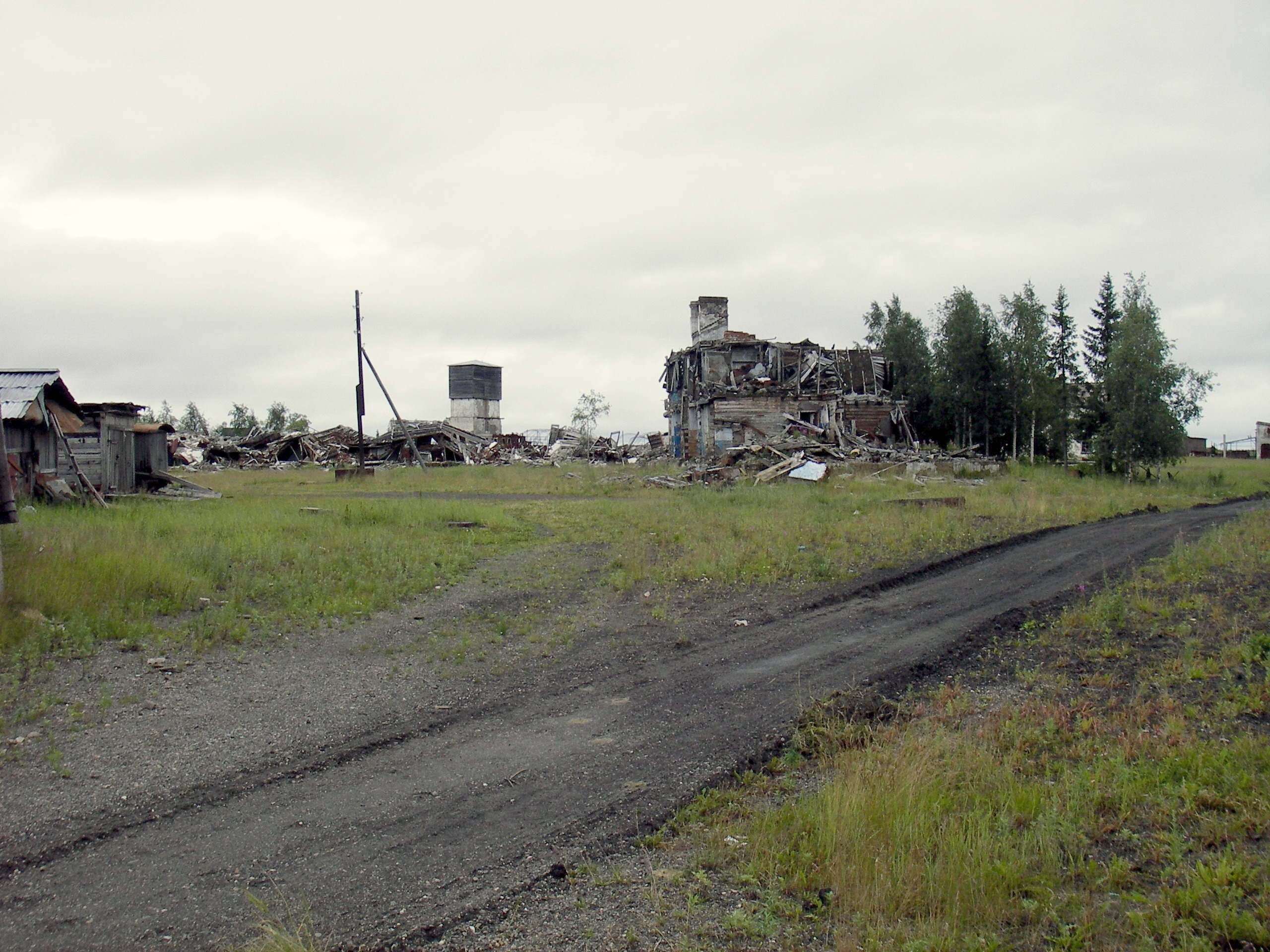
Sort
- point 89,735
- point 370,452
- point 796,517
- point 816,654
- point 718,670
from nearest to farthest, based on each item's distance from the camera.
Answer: point 89,735
point 718,670
point 816,654
point 796,517
point 370,452

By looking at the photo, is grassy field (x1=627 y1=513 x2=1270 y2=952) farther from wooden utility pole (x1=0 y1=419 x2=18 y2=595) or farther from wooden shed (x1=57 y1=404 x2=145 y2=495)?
wooden shed (x1=57 y1=404 x2=145 y2=495)

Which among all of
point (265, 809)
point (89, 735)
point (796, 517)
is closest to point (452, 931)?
point (265, 809)

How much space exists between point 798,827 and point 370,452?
5374 centimetres

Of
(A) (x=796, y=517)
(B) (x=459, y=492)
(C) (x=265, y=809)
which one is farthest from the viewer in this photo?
(B) (x=459, y=492)

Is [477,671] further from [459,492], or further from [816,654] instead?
[459,492]

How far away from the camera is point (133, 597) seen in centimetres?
988

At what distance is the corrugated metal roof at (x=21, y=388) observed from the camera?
659 inches

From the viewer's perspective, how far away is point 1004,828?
4523 millimetres

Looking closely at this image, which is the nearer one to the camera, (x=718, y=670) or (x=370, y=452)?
(x=718, y=670)

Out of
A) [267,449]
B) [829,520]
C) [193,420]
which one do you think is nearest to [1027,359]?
[829,520]

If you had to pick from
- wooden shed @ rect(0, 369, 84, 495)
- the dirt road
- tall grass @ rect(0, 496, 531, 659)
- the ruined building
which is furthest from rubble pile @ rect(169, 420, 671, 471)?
the dirt road

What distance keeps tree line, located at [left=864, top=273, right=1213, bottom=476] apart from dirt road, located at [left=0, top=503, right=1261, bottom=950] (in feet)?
94.6

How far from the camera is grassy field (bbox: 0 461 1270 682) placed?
30.8ft

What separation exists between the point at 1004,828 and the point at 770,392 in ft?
122
